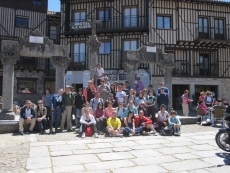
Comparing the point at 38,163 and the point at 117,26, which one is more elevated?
the point at 117,26

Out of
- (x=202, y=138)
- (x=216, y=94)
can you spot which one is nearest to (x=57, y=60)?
(x=202, y=138)

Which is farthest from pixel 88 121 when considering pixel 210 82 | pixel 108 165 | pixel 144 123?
pixel 210 82

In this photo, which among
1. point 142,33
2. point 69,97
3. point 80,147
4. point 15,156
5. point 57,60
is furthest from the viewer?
point 142,33

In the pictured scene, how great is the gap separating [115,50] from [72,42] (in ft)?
13.3

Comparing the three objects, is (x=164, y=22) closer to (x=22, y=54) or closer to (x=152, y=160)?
(x=22, y=54)

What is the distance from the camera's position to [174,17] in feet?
71.3

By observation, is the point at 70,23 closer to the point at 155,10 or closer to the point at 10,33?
the point at 10,33

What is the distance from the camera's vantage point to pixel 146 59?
12.7 metres

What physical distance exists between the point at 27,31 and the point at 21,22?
981 mm

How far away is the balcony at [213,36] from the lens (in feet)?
71.6

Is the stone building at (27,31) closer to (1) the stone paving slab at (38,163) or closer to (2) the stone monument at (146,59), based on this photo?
(2) the stone monument at (146,59)

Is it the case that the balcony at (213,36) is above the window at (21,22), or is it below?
below

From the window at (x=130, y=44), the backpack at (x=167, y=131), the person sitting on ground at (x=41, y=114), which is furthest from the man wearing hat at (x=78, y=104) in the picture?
the window at (x=130, y=44)

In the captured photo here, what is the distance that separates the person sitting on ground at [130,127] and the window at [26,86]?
16.8 meters
